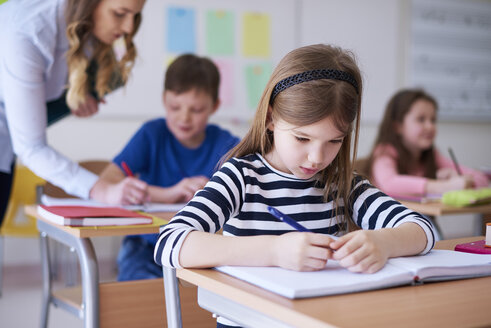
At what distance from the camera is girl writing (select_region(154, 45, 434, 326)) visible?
0.85m

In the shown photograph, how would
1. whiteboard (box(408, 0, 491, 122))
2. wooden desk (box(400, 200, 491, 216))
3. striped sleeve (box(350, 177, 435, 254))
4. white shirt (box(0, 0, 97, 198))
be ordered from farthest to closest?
whiteboard (box(408, 0, 491, 122)) < wooden desk (box(400, 200, 491, 216)) < white shirt (box(0, 0, 97, 198)) < striped sleeve (box(350, 177, 435, 254))

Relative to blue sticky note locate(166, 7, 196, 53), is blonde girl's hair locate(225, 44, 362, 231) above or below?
below

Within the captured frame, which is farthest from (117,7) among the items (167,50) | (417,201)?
(167,50)

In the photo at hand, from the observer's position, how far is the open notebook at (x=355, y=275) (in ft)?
2.41

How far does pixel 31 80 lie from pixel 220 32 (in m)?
2.51

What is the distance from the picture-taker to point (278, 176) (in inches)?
45.2

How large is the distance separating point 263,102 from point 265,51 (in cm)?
307

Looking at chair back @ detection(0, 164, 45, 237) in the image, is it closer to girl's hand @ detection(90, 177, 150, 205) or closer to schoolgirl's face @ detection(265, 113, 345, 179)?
girl's hand @ detection(90, 177, 150, 205)

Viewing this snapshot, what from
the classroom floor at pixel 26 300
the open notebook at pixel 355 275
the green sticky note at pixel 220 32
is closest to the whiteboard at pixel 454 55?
the green sticky note at pixel 220 32

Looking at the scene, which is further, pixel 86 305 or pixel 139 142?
pixel 139 142

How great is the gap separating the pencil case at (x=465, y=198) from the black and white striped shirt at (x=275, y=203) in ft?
3.37

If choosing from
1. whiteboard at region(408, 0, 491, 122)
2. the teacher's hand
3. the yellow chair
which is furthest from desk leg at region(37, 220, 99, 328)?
whiteboard at region(408, 0, 491, 122)

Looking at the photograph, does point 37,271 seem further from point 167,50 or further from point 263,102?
point 263,102

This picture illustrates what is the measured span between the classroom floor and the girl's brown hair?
1.65 m
